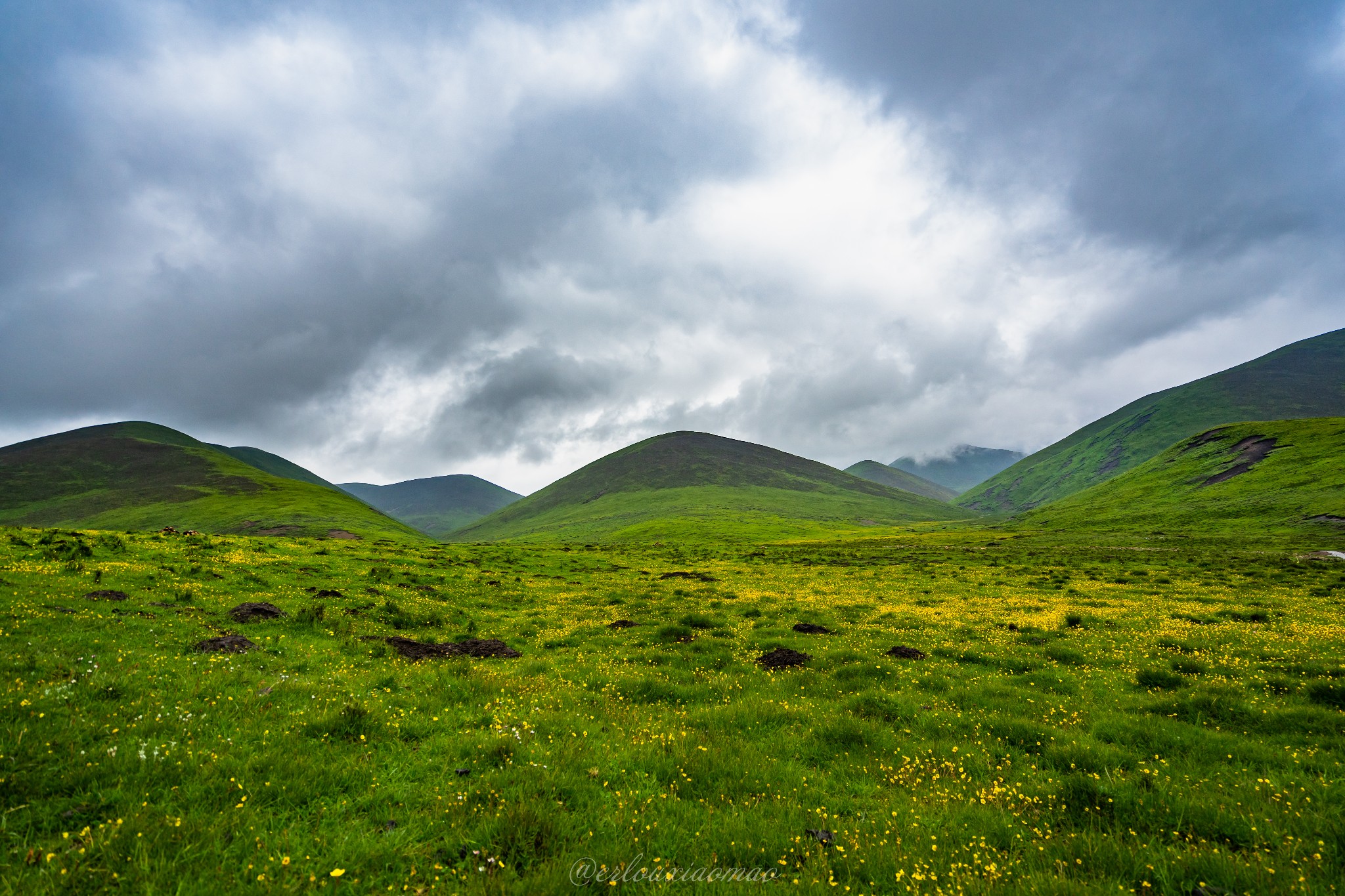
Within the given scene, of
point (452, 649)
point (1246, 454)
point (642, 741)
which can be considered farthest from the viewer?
point (1246, 454)

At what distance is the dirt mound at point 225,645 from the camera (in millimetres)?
12852

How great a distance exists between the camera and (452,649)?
16.6 meters

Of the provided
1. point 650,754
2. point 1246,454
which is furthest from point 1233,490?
point 650,754

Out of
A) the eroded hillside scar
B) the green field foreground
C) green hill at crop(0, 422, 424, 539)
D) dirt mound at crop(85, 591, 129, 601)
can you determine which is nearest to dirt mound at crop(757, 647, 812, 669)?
the green field foreground

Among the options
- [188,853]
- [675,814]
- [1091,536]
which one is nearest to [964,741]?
[675,814]

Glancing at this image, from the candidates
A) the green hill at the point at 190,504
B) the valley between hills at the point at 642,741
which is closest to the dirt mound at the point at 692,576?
the valley between hills at the point at 642,741

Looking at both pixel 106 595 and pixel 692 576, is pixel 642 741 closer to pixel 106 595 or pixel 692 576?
pixel 106 595

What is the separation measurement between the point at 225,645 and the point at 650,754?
11.9 m

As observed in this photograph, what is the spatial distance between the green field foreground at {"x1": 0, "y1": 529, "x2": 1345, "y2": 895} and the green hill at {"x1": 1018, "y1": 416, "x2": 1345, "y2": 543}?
289 feet

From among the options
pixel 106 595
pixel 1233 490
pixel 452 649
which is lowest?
pixel 452 649

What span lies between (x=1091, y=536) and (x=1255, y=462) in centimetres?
7670

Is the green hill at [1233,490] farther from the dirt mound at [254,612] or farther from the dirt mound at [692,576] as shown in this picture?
the dirt mound at [254,612]

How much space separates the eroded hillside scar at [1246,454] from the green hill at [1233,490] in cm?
30

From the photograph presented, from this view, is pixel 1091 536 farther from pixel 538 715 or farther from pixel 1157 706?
pixel 538 715
